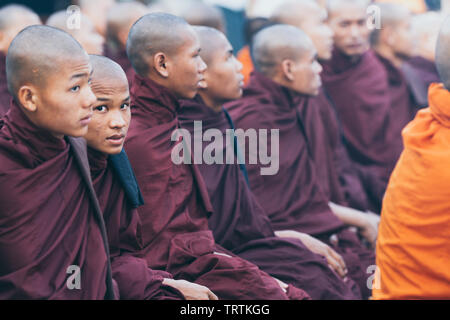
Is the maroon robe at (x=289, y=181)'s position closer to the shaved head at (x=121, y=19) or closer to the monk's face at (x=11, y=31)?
the shaved head at (x=121, y=19)

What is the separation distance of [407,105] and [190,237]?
3.93 metres

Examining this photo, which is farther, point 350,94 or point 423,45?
point 423,45

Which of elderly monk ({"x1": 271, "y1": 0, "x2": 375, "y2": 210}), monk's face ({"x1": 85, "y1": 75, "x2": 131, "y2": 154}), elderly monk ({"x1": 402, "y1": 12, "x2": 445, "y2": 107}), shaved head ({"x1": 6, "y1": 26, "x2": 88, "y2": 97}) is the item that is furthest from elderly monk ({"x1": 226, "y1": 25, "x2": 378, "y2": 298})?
elderly monk ({"x1": 402, "y1": 12, "x2": 445, "y2": 107})

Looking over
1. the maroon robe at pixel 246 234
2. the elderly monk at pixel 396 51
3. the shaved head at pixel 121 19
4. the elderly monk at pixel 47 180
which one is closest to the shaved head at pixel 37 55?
the elderly monk at pixel 47 180

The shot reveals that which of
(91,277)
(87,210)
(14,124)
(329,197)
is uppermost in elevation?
(14,124)

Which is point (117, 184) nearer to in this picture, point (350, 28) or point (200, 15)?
point (200, 15)

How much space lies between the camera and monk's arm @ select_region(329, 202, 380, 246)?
517 centimetres

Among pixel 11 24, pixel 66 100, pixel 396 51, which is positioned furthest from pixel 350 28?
pixel 66 100

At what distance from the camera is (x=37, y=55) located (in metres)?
2.77

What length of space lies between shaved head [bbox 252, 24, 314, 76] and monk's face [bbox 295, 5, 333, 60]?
0.83 m

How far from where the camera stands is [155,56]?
12.2ft

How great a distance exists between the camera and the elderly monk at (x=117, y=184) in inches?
122
